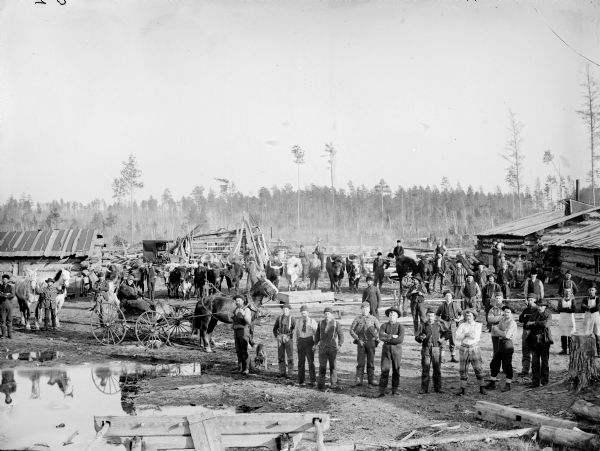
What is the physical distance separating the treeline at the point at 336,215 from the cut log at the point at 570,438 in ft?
170

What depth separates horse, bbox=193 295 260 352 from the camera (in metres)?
15.2

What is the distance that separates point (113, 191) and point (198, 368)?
70049 mm

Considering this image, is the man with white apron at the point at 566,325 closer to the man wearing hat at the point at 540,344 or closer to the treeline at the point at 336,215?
the man wearing hat at the point at 540,344

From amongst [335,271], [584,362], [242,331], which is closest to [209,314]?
[242,331]

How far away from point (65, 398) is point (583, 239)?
1970 centimetres

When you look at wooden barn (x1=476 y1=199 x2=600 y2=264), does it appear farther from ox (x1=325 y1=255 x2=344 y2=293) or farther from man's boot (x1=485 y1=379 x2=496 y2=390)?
man's boot (x1=485 y1=379 x2=496 y2=390)

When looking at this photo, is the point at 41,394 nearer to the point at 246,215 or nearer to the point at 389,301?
the point at 389,301

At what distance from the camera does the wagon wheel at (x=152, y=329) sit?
15.5m

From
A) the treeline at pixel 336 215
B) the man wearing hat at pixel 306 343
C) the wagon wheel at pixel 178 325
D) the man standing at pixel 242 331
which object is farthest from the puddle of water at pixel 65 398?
the treeline at pixel 336 215

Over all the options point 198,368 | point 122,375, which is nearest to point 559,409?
point 198,368

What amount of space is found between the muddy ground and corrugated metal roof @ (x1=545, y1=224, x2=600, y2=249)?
7.51 meters

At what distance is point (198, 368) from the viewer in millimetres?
13492

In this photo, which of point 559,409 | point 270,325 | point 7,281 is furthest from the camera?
point 270,325

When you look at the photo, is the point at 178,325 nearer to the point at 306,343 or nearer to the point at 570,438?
the point at 306,343
